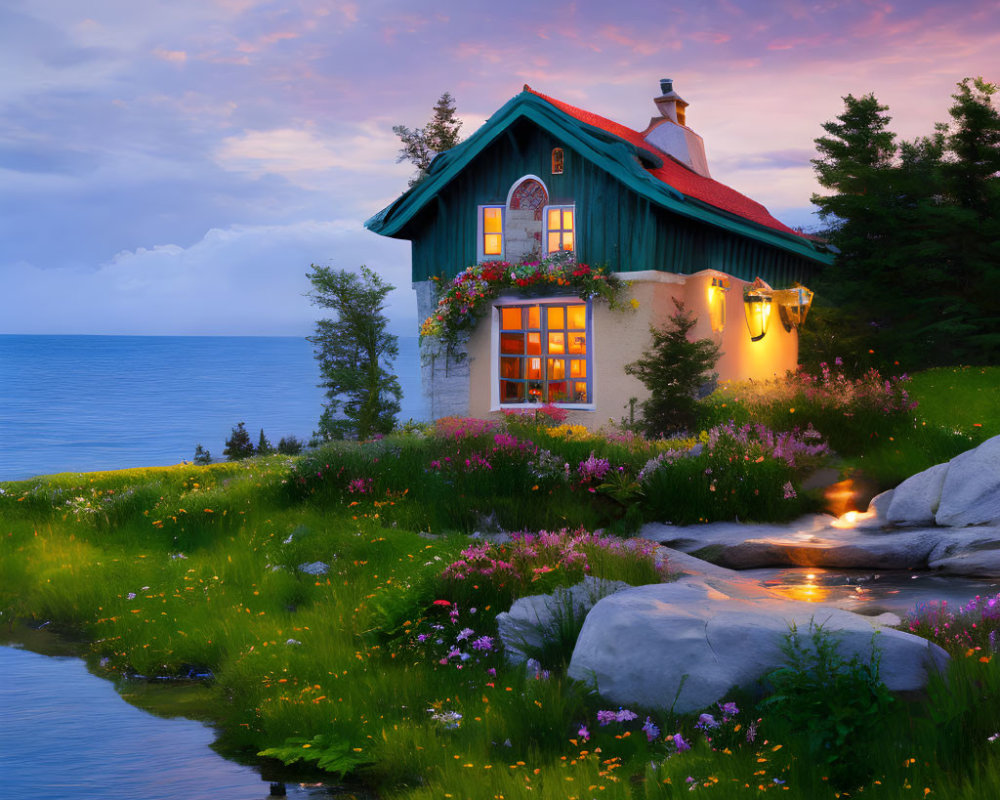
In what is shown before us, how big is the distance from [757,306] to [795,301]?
1.40 m

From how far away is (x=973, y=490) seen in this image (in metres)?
9.84

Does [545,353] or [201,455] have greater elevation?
[545,353]

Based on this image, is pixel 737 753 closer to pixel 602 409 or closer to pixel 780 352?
pixel 602 409

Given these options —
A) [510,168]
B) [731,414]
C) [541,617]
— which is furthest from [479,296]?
[541,617]

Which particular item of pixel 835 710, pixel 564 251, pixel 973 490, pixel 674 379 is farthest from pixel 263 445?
pixel 835 710

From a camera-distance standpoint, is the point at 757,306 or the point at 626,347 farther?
the point at 757,306

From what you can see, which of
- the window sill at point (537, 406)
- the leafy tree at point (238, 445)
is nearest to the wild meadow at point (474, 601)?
the window sill at point (537, 406)

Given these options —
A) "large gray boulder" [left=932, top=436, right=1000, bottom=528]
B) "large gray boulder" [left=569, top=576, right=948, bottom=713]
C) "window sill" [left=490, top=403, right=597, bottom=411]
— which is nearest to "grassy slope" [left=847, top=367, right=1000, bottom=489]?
"large gray boulder" [left=932, top=436, right=1000, bottom=528]

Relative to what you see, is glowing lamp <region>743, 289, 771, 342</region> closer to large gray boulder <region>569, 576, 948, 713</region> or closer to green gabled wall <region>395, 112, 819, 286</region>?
green gabled wall <region>395, 112, 819, 286</region>

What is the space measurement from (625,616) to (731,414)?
385 inches

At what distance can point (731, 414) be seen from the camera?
1473 centimetres

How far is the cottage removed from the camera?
16.7 metres

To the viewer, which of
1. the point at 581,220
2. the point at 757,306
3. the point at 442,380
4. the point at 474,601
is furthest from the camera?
the point at 757,306

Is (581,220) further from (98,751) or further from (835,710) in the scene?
(835,710)
